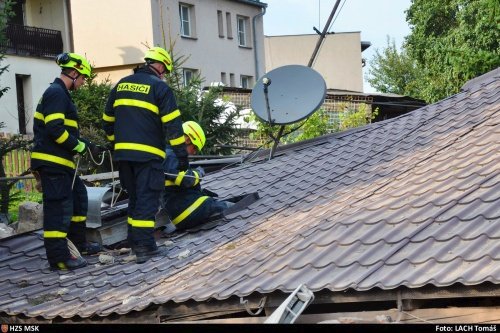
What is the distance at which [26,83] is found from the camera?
104ft

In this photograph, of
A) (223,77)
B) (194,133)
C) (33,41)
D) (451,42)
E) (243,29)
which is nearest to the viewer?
(194,133)

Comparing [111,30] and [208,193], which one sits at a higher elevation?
[111,30]

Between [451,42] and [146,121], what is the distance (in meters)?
23.3

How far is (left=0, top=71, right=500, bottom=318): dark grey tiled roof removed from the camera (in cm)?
602

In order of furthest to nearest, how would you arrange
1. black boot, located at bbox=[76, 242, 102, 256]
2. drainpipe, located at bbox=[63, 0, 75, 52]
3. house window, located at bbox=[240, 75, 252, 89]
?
house window, located at bbox=[240, 75, 252, 89], drainpipe, located at bbox=[63, 0, 75, 52], black boot, located at bbox=[76, 242, 102, 256]

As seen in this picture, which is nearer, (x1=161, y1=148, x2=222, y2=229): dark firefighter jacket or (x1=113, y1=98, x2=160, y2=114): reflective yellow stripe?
(x1=113, y1=98, x2=160, y2=114): reflective yellow stripe

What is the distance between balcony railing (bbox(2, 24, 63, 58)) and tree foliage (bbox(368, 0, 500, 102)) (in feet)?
41.4

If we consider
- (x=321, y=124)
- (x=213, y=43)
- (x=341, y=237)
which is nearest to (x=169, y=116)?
(x=341, y=237)

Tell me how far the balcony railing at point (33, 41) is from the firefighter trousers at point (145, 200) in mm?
23572

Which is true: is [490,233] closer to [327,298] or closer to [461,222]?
[461,222]

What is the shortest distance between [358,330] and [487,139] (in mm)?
4245

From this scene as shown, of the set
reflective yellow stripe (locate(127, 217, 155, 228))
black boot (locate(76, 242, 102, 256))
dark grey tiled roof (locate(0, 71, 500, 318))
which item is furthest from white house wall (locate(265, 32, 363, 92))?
reflective yellow stripe (locate(127, 217, 155, 228))

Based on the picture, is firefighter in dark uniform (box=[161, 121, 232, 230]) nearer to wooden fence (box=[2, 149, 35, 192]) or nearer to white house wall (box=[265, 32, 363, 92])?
wooden fence (box=[2, 149, 35, 192])

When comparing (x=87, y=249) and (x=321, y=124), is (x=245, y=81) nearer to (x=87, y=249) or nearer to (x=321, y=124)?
(x=321, y=124)
